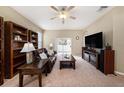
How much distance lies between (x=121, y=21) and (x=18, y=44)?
13.6 ft

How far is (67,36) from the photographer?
1184 centimetres

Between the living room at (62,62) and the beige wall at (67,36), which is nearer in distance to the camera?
the living room at (62,62)

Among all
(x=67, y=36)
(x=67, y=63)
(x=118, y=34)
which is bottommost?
(x=67, y=63)

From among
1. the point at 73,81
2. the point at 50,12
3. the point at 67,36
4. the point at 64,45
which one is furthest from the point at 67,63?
the point at 64,45

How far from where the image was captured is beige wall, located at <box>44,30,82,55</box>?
11.8m

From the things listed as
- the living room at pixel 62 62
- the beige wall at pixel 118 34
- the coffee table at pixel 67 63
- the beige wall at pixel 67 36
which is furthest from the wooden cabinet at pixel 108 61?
the beige wall at pixel 67 36

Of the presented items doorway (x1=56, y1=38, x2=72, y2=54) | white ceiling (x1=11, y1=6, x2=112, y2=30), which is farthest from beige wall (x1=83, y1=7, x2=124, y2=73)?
doorway (x1=56, y1=38, x2=72, y2=54)

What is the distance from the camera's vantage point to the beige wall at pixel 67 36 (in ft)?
38.6

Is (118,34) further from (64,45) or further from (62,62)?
(64,45)

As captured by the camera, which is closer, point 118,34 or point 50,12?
point 118,34

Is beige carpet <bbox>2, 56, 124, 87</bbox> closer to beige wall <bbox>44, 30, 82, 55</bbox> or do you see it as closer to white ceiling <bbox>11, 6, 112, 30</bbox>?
→ white ceiling <bbox>11, 6, 112, 30</bbox>

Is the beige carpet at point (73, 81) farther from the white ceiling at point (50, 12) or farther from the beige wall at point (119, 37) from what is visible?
the white ceiling at point (50, 12)

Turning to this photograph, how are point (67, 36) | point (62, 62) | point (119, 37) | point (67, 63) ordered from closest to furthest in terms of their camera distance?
point (119, 37)
point (62, 62)
point (67, 63)
point (67, 36)
